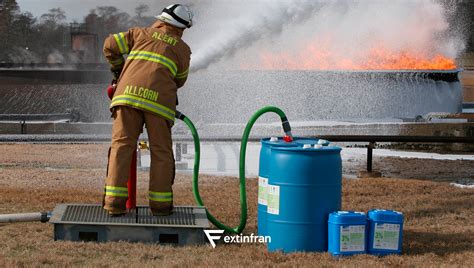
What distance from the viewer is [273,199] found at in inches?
197

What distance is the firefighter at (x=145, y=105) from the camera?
5211 mm

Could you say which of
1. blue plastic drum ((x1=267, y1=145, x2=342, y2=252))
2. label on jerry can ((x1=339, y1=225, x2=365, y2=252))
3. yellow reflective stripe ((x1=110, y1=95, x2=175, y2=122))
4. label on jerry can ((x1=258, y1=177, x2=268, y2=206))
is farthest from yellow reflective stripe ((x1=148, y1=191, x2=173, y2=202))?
label on jerry can ((x1=339, y1=225, x2=365, y2=252))

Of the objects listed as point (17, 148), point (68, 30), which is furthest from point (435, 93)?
point (68, 30)

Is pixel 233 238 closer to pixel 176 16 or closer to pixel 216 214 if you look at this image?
pixel 216 214

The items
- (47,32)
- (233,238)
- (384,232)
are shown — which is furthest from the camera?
(47,32)

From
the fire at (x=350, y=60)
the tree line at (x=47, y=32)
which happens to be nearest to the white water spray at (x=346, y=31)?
the fire at (x=350, y=60)

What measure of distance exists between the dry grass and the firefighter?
45 cm

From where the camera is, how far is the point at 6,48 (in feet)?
145

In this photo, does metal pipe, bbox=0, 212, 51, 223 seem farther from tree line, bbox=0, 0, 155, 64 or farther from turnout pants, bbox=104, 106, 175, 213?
tree line, bbox=0, 0, 155, 64

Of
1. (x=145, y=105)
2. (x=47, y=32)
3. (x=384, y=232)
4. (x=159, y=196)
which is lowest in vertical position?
(x=384, y=232)

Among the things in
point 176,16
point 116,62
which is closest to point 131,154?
point 116,62

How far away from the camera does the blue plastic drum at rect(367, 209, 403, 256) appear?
16.1 feet

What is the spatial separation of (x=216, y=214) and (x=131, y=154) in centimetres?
133

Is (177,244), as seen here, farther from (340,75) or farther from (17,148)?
(340,75)
